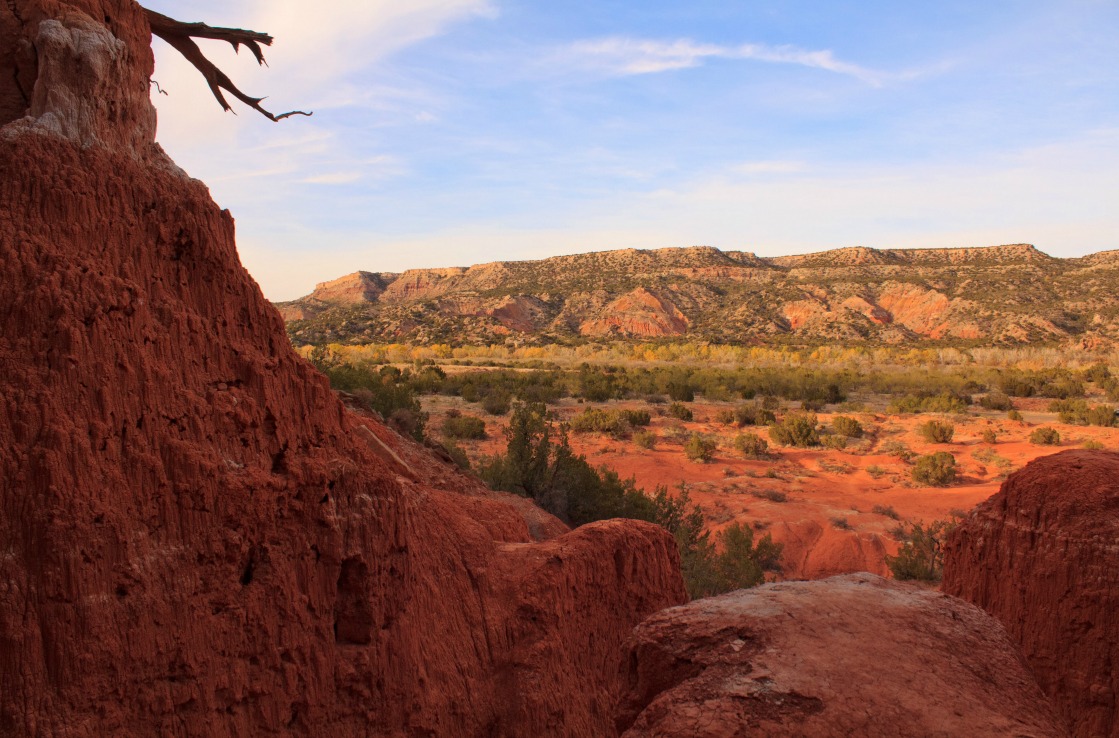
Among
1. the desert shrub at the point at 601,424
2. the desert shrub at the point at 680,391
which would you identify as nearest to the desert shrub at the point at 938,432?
the desert shrub at the point at 601,424

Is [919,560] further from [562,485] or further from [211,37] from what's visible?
[211,37]

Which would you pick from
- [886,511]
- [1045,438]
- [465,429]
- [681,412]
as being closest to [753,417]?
[681,412]

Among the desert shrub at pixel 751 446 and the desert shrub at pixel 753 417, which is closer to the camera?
the desert shrub at pixel 751 446

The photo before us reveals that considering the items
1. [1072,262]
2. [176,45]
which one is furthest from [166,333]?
[1072,262]

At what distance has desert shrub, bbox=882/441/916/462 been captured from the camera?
24.8m

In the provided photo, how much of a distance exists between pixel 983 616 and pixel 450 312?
268 ft

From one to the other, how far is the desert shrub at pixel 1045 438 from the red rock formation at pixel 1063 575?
21811mm

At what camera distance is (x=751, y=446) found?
25609mm

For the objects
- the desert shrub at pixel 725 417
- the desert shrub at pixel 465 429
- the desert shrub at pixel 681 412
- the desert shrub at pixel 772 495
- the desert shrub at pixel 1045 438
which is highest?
the desert shrub at pixel 465 429

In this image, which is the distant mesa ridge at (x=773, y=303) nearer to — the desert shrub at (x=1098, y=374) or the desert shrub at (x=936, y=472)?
the desert shrub at (x=1098, y=374)

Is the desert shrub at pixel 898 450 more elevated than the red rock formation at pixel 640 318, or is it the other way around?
the red rock formation at pixel 640 318

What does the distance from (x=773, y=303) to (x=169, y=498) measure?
274 feet

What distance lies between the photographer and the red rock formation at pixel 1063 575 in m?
5.68

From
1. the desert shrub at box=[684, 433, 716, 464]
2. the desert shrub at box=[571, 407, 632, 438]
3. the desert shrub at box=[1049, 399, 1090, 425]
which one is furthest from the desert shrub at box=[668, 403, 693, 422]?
the desert shrub at box=[1049, 399, 1090, 425]
